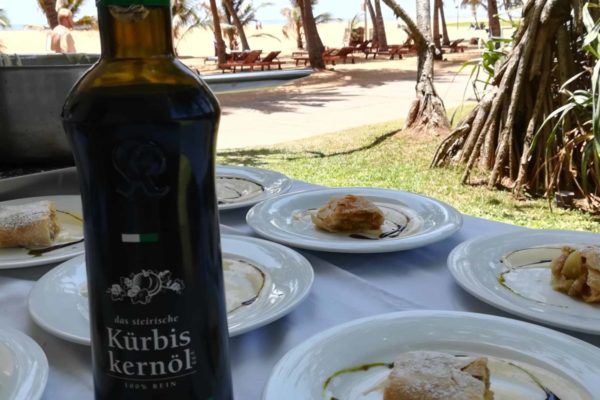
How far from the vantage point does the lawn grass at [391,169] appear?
3581mm

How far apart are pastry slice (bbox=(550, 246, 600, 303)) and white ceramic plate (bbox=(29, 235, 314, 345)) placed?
1.15ft

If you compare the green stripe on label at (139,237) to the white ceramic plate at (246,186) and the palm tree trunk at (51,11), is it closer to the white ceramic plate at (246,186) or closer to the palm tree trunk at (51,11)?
the white ceramic plate at (246,186)

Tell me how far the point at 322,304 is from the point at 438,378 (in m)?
0.28

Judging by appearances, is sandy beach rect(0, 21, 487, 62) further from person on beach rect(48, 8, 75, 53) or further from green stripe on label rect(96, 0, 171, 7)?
green stripe on label rect(96, 0, 171, 7)

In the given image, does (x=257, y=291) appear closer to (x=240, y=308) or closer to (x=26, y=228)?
(x=240, y=308)

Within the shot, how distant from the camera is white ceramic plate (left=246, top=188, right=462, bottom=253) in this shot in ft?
3.32

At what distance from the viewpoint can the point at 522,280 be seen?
36.0 inches

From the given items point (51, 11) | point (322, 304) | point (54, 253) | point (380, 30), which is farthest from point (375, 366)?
point (380, 30)

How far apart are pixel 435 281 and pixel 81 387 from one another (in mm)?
526

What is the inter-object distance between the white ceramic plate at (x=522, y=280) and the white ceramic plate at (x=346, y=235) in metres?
0.08

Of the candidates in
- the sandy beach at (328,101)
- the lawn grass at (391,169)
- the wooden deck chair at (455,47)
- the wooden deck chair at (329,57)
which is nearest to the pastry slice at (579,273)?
the lawn grass at (391,169)

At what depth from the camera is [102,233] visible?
1.39 ft

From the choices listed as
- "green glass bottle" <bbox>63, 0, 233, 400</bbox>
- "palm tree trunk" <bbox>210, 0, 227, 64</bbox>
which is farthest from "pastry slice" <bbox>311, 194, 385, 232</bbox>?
"palm tree trunk" <bbox>210, 0, 227, 64</bbox>

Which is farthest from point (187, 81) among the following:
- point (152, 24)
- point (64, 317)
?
point (64, 317)
